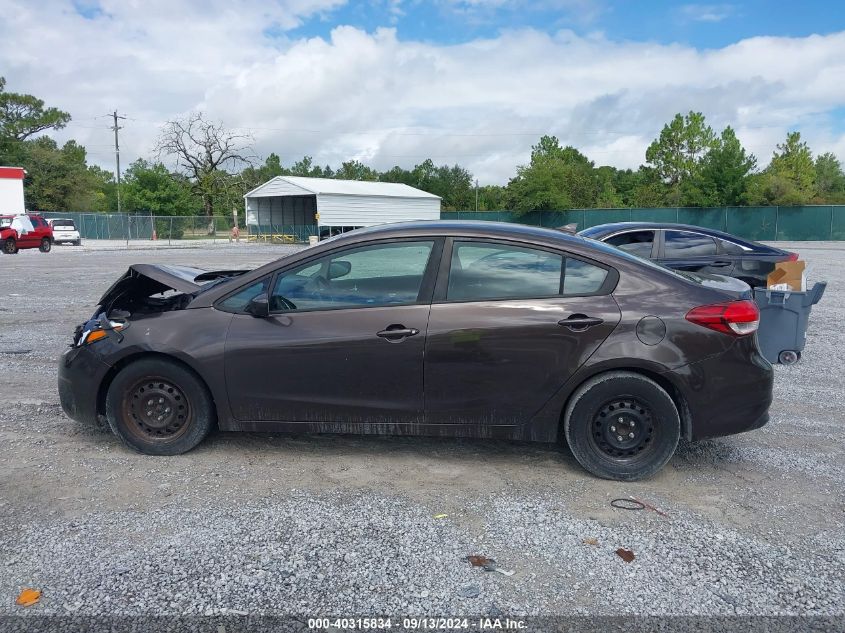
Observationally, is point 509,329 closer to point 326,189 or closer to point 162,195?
point 326,189

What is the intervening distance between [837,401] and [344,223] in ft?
147

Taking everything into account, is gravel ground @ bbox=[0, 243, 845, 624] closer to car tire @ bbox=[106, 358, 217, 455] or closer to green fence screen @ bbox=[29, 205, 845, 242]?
car tire @ bbox=[106, 358, 217, 455]

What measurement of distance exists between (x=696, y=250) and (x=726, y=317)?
581 centimetres

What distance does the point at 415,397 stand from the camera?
425 cm

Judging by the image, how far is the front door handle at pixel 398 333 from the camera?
4.20 m

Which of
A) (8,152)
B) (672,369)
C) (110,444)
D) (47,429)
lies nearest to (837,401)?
(672,369)

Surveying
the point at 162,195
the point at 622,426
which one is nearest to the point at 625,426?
the point at 622,426

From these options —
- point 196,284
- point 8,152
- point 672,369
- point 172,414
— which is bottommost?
point 172,414

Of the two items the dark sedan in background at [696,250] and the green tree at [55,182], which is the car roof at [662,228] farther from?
the green tree at [55,182]

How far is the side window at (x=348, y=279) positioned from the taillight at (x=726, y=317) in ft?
5.53

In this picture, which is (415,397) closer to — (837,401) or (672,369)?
(672,369)

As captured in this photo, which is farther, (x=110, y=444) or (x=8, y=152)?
(x=8, y=152)

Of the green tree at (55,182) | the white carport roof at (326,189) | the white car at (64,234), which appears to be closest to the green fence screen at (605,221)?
the white carport roof at (326,189)

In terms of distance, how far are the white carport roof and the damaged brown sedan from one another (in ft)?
140
